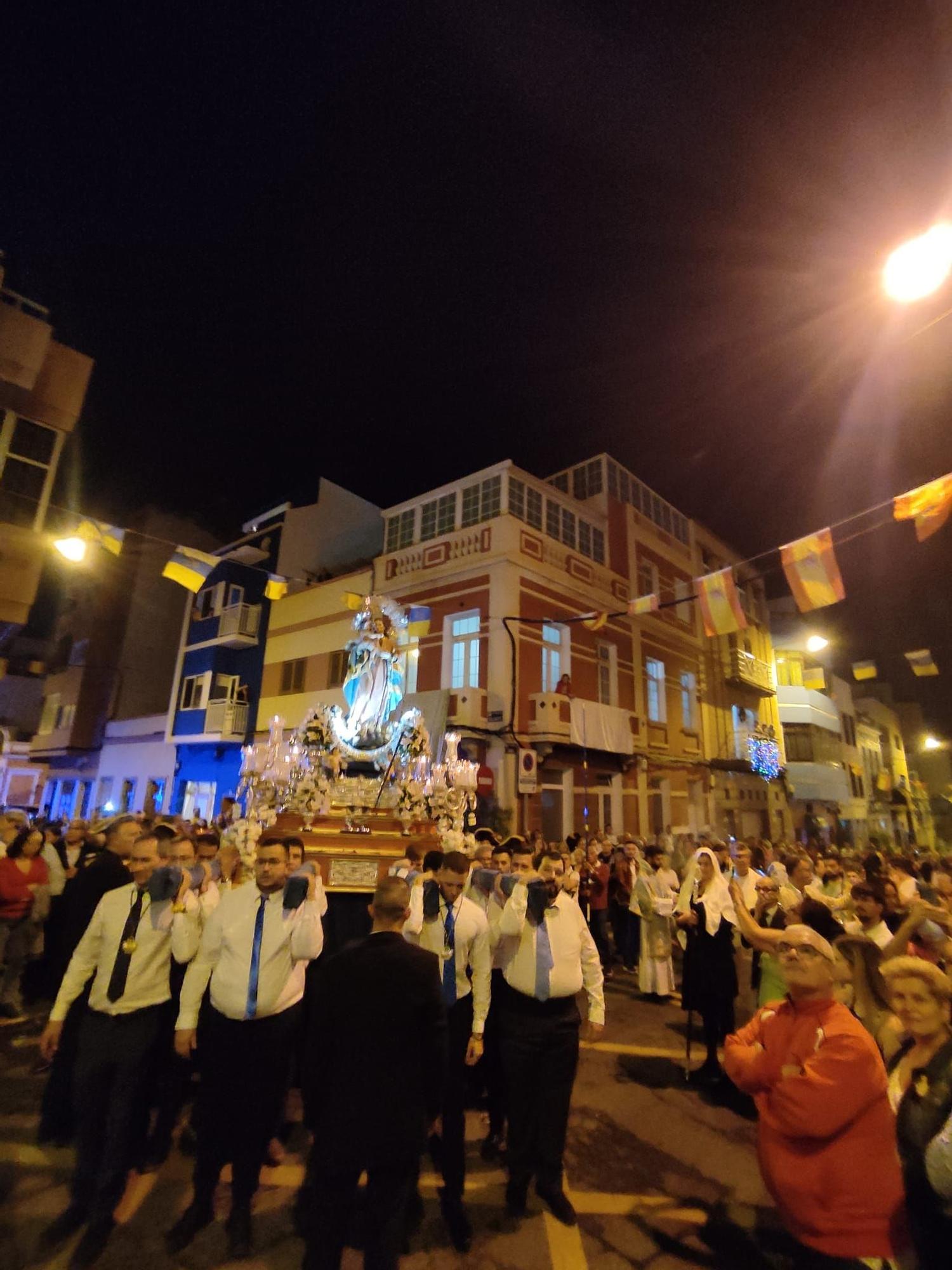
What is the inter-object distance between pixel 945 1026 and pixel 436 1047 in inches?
87.2

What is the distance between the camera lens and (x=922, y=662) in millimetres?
18000

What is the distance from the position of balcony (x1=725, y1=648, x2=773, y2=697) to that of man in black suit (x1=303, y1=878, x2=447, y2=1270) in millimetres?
25208

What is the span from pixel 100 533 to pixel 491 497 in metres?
10.8

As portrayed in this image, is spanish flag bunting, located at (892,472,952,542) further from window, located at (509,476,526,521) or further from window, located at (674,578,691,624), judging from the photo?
window, located at (674,578,691,624)

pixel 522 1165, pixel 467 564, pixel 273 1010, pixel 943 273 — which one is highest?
pixel 467 564

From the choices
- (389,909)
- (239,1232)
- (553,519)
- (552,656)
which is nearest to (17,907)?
(239,1232)

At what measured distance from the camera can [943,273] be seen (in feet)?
18.1

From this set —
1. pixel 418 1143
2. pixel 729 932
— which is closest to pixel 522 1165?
pixel 418 1143

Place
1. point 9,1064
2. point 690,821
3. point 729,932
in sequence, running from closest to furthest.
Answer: point 9,1064 → point 729,932 → point 690,821

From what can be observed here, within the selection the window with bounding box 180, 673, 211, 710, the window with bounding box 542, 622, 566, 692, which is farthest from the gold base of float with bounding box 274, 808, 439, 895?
the window with bounding box 180, 673, 211, 710

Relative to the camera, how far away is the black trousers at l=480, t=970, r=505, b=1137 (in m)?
4.45

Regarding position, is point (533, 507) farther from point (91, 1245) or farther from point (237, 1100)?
point (91, 1245)

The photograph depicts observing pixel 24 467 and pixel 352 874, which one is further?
pixel 24 467

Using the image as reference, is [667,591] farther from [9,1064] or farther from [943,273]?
[9,1064]
